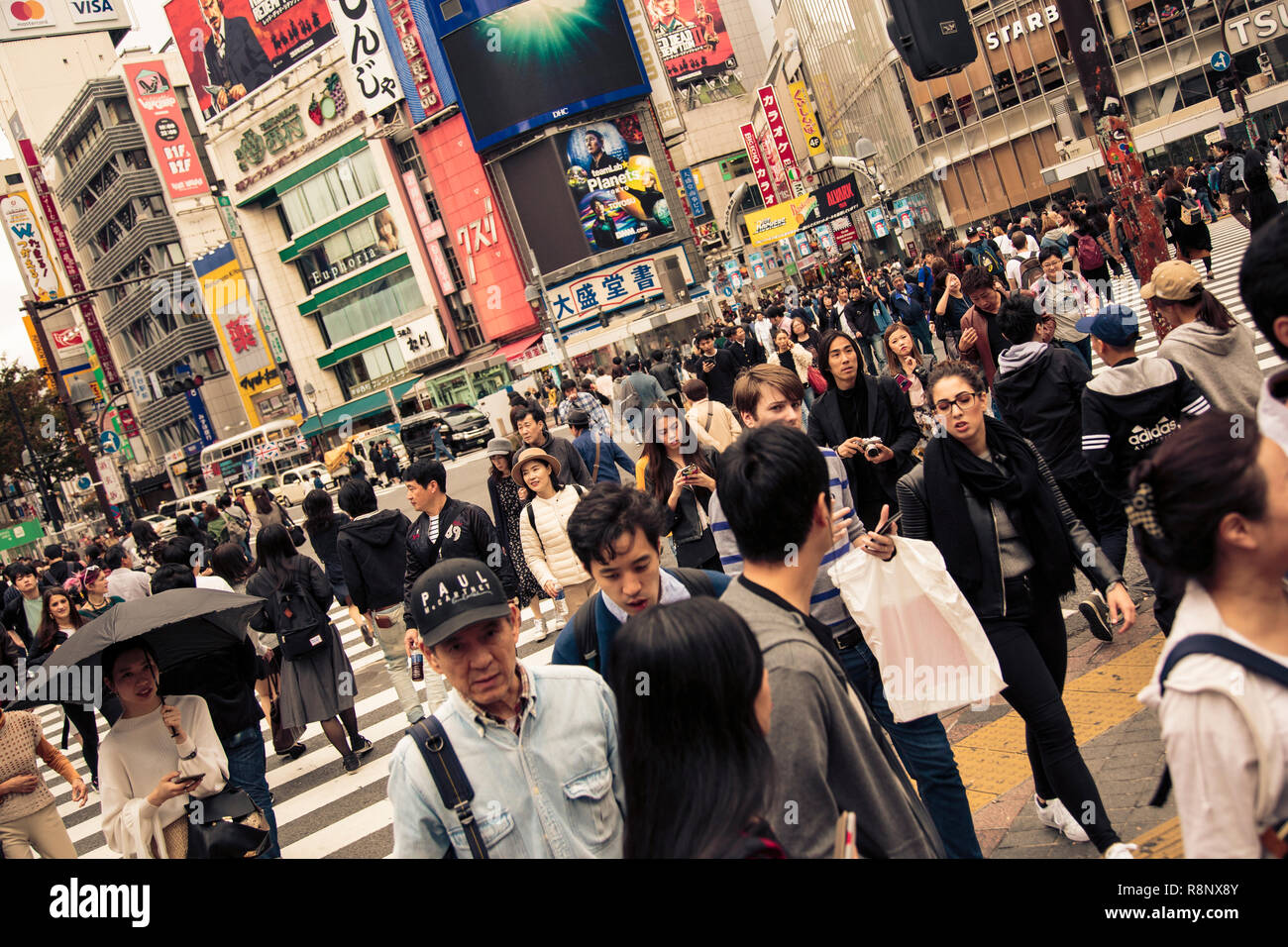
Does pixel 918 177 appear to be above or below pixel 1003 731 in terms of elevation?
above

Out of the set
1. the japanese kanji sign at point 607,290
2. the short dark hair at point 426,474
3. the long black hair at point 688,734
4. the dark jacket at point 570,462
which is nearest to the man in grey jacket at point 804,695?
the long black hair at point 688,734

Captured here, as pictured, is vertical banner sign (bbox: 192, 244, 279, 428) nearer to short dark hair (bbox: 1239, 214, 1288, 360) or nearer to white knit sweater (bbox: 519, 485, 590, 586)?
white knit sweater (bbox: 519, 485, 590, 586)

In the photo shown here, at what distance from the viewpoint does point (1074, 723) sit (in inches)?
182

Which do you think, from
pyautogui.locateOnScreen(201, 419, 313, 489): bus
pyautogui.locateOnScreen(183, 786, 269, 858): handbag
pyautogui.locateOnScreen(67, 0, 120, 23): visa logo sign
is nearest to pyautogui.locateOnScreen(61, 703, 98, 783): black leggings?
pyautogui.locateOnScreen(183, 786, 269, 858): handbag

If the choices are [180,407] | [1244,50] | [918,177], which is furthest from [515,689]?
[180,407]

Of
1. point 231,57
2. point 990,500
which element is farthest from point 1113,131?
point 231,57

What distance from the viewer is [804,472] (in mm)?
2586

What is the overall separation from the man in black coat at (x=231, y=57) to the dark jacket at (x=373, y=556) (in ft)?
216

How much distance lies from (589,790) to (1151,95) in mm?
51406

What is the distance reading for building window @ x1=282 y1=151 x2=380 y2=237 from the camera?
6116 cm

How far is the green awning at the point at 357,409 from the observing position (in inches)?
2456

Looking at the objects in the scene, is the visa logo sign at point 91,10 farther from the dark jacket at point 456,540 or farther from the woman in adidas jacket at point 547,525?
the woman in adidas jacket at point 547,525

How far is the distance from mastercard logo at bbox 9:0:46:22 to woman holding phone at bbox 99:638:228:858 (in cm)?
2424
